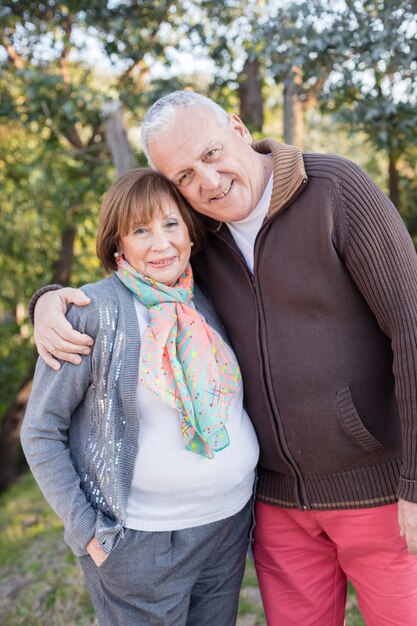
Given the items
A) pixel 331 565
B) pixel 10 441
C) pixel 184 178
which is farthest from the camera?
pixel 10 441

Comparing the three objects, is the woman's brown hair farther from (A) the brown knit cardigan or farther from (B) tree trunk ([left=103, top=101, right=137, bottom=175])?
(B) tree trunk ([left=103, top=101, right=137, bottom=175])

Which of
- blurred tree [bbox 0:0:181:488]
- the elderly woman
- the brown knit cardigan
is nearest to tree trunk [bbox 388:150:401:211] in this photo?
blurred tree [bbox 0:0:181:488]

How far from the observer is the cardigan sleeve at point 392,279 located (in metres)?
1.85

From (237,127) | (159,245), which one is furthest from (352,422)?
(237,127)

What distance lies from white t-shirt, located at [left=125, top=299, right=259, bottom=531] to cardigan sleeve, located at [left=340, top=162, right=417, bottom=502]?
2.05 ft

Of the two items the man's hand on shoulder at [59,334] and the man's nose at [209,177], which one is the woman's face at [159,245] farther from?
the man's hand on shoulder at [59,334]

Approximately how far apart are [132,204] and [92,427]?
79 cm

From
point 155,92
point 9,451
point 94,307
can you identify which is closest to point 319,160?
point 94,307

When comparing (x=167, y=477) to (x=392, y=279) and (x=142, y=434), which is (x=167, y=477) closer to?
(x=142, y=434)

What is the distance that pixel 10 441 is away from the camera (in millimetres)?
7477

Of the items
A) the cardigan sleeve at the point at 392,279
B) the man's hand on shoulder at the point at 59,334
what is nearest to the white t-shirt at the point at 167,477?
the man's hand on shoulder at the point at 59,334

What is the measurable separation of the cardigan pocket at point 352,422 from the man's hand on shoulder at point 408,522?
21 centimetres

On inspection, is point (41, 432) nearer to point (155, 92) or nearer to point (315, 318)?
point (315, 318)

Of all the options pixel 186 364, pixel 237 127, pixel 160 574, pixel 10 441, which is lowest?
pixel 10 441
